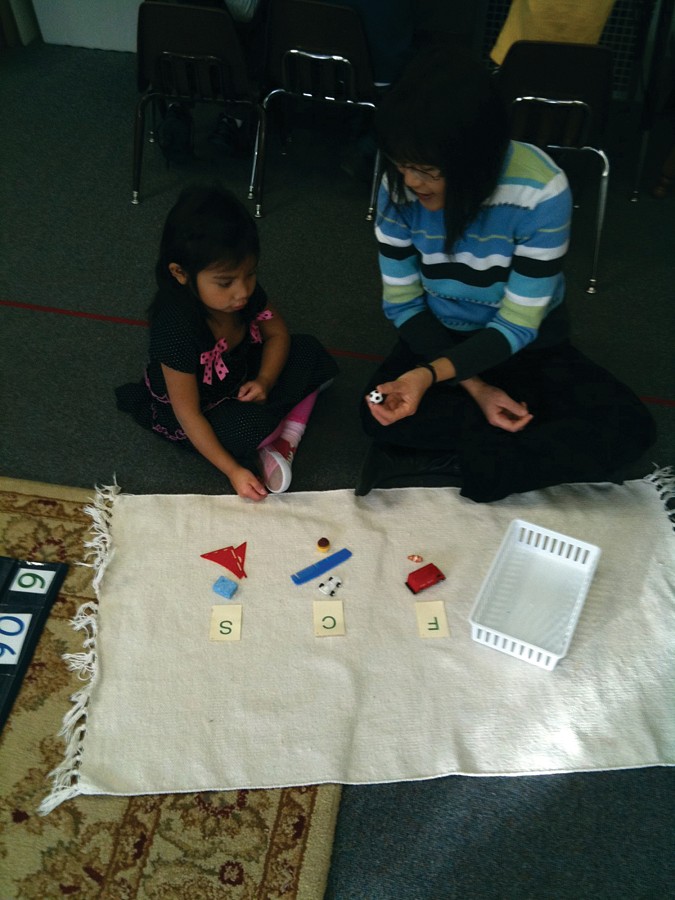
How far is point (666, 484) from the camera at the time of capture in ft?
5.68

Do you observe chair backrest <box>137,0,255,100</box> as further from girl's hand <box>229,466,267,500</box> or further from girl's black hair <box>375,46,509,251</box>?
girl's hand <box>229,466,267,500</box>

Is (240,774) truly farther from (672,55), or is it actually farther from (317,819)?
(672,55)

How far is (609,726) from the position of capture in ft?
4.39

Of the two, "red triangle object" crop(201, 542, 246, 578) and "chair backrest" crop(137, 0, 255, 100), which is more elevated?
"chair backrest" crop(137, 0, 255, 100)

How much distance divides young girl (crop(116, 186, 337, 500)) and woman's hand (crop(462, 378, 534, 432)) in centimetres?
44

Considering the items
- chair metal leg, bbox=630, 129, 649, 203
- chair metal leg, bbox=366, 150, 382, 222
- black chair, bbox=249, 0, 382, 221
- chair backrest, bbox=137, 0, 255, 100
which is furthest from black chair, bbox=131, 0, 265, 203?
chair metal leg, bbox=630, 129, 649, 203

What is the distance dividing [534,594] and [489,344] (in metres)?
0.50

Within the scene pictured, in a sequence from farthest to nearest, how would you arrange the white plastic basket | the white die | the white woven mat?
1. the white die
2. the white plastic basket
3. the white woven mat

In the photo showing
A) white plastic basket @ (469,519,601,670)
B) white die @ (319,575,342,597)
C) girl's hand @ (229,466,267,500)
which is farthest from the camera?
girl's hand @ (229,466,267,500)

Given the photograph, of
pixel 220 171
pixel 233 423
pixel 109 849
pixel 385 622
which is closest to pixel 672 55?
pixel 220 171

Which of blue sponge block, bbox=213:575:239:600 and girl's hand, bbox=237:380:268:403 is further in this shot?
girl's hand, bbox=237:380:268:403

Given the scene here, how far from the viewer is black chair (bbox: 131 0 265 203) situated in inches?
85.4

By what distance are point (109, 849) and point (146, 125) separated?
2541mm

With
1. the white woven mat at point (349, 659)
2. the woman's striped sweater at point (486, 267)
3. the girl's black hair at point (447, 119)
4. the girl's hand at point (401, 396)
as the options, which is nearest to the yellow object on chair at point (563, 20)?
the woman's striped sweater at point (486, 267)
